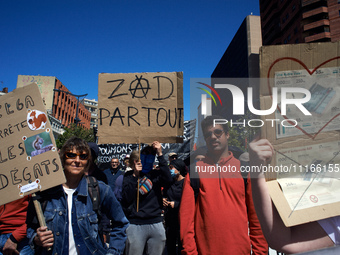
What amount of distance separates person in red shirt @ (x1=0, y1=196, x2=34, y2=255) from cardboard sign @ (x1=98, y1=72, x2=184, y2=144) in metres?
1.19

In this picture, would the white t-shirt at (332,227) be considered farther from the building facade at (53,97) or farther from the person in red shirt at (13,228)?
the building facade at (53,97)

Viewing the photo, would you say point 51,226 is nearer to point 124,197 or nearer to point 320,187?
point 124,197

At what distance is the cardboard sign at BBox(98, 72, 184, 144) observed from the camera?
10.9ft

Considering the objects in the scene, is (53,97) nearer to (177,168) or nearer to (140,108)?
(177,168)

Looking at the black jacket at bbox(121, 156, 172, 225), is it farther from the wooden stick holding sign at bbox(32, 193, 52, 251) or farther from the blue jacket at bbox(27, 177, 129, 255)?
the wooden stick holding sign at bbox(32, 193, 52, 251)

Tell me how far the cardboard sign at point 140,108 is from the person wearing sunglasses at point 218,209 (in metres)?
0.92

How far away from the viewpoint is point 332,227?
1.35 meters

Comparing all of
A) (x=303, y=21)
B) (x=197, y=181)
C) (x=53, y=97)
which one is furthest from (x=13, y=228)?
(x=53, y=97)

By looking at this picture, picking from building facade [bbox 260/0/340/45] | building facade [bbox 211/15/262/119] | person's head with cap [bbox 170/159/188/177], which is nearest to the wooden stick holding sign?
person's head with cap [bbox 170/159/188/177]

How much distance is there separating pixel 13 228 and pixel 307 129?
9.45ft

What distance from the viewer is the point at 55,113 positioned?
55.7 meters

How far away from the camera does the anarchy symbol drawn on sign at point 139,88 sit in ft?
11.2

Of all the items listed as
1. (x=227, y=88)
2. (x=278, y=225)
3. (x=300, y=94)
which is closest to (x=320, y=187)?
(x=278, y=225)

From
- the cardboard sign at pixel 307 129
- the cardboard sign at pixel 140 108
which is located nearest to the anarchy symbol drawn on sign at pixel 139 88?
the cardboard sign at pixel 140 108
